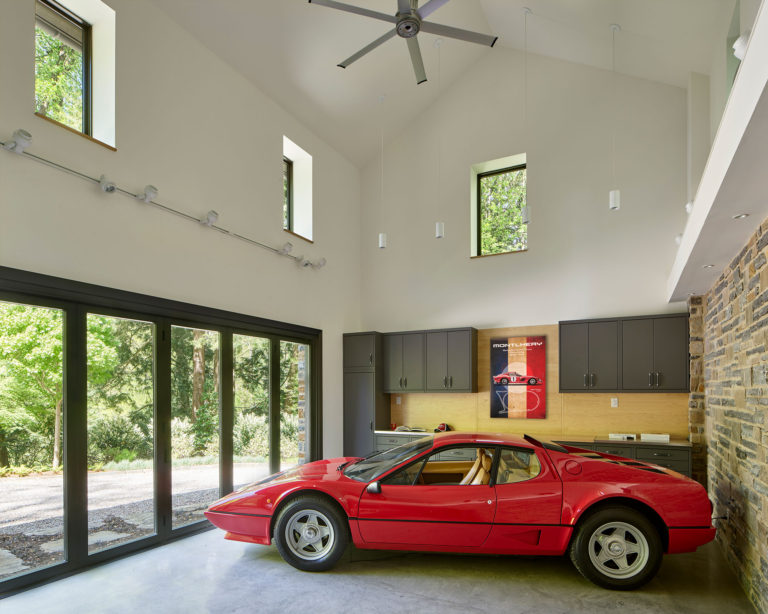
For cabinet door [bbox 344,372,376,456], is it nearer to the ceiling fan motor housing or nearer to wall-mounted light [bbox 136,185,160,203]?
wall-mounted light [bbox 136,185,160,203]

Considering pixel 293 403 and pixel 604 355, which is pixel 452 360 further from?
pixel 293 403

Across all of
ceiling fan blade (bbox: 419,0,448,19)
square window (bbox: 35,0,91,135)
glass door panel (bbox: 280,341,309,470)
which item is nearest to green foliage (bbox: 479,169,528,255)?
glass door panel (bbox: 280,341,309,470)

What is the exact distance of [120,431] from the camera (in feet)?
15.2

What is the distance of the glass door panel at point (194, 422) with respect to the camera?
17.0 feet

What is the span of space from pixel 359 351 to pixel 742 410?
5000 millimetres

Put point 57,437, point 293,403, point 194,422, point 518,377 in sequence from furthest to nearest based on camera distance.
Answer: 1. point 518,377
2. point 293,403
3. point 194,422
4. point 57,437

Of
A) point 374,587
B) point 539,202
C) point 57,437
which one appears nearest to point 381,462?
point 374,587

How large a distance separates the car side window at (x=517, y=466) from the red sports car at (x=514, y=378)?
3.19 m

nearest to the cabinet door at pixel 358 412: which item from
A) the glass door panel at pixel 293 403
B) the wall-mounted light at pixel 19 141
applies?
the glass door panel at pixel 293 403

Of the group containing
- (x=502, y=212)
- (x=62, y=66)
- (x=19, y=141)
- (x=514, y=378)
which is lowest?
(x=514, y=378)

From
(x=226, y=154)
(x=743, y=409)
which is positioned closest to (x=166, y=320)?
(x=226, y=154)

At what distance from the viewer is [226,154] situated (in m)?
5.96

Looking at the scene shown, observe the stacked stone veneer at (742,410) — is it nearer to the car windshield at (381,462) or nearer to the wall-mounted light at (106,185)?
the car windshield at (381,462)

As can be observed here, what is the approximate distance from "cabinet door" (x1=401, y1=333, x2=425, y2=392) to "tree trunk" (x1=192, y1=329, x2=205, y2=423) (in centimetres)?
315
